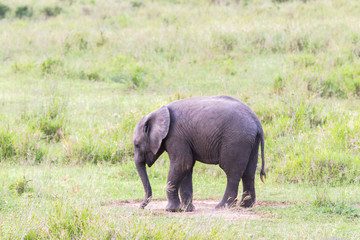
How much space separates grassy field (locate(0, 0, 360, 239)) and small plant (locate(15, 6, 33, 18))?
6cm

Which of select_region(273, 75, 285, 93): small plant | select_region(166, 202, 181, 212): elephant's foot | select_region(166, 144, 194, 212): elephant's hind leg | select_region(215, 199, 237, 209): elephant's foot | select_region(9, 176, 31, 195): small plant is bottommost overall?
select_region(9, 176, 31, 195): small plant

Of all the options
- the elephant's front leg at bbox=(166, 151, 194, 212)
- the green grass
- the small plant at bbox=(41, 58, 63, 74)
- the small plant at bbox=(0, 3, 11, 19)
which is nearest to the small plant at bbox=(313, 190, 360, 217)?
the green grass

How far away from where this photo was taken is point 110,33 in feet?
65.2

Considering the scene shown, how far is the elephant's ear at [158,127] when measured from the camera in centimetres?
721

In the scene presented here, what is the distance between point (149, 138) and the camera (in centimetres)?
742

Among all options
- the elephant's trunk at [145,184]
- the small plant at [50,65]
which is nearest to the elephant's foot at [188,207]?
the elephant's trunk at [145,184]

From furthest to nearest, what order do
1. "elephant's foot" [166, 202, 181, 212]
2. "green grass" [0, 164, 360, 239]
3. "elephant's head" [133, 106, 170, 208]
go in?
1. "elephant's foot" [166, 202, 181, 212]
2. "elephant's head" [133, 106, 170, 208]
3. "green grass" [0, 164, 360, 239]

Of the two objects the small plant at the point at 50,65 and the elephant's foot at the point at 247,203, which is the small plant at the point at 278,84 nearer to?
the small plant at the point at 50,65

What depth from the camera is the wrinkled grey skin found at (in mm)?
7160

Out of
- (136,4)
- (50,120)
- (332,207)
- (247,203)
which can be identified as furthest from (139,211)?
(136,4)

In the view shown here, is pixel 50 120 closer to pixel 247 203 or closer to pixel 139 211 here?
pixel 139 211

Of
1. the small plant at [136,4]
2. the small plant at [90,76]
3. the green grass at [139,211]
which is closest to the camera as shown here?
the green grass at [139,211]

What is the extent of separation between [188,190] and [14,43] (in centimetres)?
1348

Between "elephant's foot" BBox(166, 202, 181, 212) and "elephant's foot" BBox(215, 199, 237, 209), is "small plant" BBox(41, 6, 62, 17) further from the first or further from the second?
"elephant's foot" BBox(215, 199, 237, 209)
